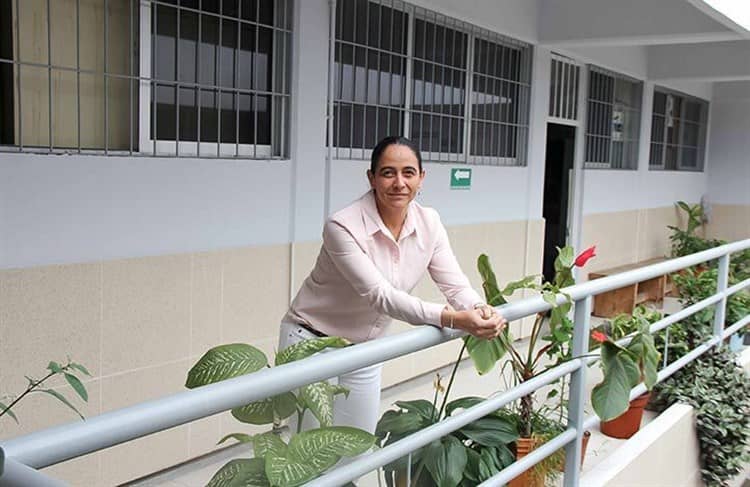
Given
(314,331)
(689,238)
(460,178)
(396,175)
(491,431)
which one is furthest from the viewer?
(689,238)

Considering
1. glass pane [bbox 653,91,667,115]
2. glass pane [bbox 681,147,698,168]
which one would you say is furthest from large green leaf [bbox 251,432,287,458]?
glass pane [bbox 681,147,698,168]

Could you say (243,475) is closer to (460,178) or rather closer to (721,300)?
(721,300)

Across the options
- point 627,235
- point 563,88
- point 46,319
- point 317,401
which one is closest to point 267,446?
point 317,401

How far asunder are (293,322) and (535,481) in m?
0.99

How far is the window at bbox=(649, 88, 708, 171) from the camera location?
10188 millimetres

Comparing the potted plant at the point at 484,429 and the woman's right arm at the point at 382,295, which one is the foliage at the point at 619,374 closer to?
the potted plant at the point at 484,429

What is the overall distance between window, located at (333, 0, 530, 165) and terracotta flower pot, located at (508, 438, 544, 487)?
2673mm

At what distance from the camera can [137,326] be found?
3.63 m

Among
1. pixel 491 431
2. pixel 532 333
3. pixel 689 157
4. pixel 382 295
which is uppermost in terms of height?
pixel 689 157

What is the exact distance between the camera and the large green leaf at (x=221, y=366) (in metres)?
1.75

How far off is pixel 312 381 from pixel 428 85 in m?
4.38

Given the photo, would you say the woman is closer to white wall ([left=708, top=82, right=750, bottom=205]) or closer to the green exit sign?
the green exit sign

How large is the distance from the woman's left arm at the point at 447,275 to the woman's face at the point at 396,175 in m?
0.20

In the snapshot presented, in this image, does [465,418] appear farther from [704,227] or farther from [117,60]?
[704,227]
